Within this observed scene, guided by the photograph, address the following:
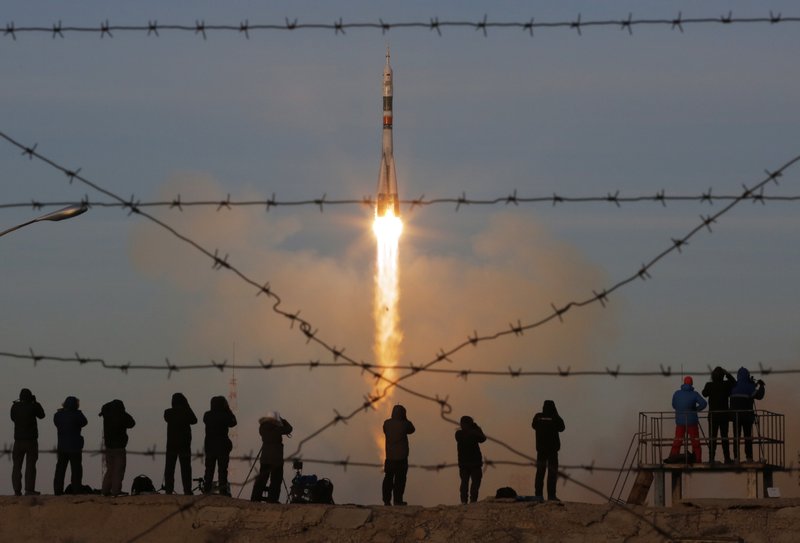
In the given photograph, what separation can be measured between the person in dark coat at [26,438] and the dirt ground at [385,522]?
1494 millimetres

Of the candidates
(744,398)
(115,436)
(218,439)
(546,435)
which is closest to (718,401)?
(744,398)

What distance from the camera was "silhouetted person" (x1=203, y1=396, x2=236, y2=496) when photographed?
2395 cm

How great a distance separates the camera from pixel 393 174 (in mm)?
68000

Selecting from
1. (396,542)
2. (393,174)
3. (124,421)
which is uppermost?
(393,174)

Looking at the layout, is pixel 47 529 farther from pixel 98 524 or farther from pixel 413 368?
pixel 413 368

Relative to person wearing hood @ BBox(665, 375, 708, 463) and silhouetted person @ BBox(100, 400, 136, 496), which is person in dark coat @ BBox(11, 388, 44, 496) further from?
person wearing hood @ BBox(665, 375, 708, 463)

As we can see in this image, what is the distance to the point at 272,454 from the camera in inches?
936

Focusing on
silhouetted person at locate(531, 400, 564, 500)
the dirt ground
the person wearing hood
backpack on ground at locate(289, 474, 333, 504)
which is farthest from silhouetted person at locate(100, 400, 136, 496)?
the person wearing hood

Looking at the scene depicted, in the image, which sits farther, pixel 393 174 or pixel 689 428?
pixel 393 174

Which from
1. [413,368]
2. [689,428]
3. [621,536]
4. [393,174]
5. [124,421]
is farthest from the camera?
[393,174]

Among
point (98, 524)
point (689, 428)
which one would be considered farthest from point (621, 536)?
point (98, 524)

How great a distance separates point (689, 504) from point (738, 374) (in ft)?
10.5

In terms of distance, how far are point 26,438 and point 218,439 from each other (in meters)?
3.15

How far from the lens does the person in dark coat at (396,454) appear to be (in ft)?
78.9
